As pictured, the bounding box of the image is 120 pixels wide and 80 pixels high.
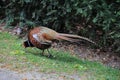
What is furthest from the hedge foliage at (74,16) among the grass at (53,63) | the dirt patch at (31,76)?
the dirt patch at (31,76)

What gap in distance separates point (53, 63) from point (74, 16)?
2.63 meters

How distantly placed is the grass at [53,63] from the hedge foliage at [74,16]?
41.1 inches

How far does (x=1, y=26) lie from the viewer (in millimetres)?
11992

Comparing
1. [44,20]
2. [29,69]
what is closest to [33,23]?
[44,20]

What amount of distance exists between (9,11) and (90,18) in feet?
10.3

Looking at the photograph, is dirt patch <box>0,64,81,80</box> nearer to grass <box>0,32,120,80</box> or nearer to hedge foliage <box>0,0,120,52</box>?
grass <box>0,32,120,80</box>

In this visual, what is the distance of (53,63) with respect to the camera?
26.7 feet

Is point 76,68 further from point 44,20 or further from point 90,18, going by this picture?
point 44,20

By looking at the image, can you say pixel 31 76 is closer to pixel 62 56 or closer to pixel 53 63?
pixel 53 63

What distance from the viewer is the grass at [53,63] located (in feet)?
24.9

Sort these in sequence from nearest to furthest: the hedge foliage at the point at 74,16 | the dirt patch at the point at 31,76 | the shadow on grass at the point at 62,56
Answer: the dirt patch at the point at 31,76 < the shadow on grass at the point at 62,56 < the hedge foliage at the point at 74,16

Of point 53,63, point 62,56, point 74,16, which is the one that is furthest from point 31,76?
point 74,16

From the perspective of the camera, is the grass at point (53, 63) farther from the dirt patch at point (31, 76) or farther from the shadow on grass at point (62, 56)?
the dirt patch at point (31, 76)

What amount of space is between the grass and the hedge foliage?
1.04 m
